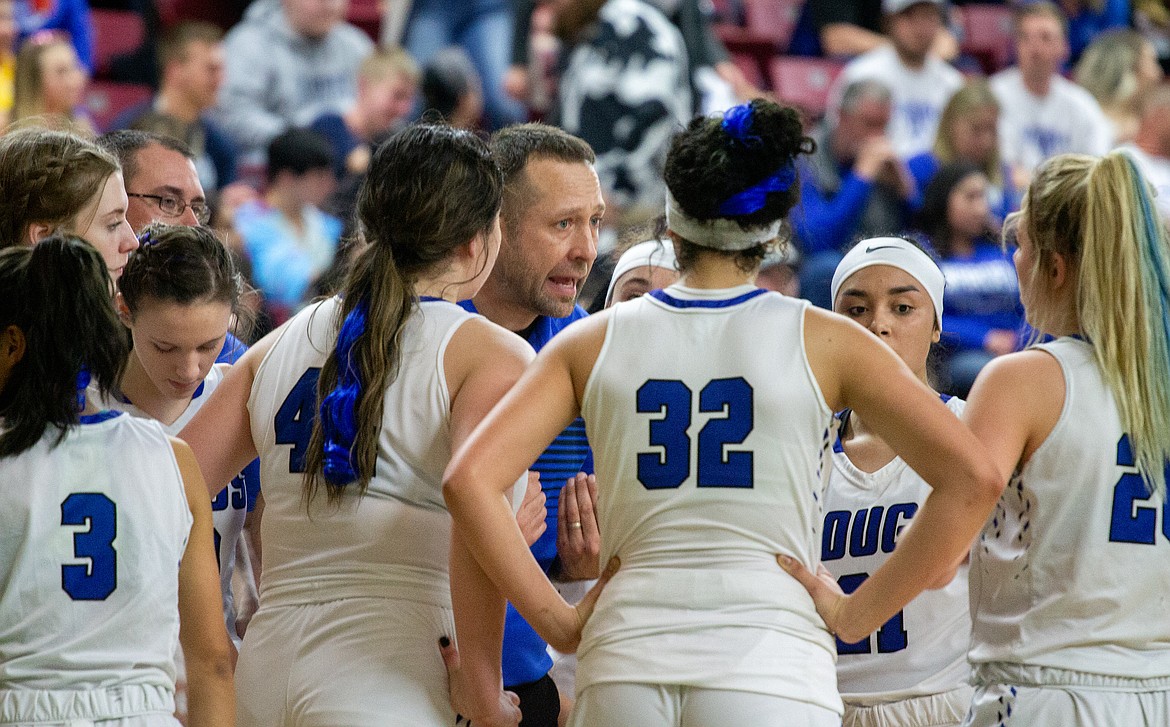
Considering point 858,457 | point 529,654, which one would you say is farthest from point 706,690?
point 858,457

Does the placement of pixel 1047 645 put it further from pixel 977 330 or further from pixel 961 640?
pixel 977 330

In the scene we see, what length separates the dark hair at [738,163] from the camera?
8.89ft

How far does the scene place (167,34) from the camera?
936 centimetres

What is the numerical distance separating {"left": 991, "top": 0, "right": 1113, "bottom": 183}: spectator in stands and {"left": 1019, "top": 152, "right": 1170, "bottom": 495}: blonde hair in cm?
741

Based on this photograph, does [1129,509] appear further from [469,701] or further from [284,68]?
[284,68]

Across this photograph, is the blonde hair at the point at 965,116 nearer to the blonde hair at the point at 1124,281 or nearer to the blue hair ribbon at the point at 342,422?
the blonde hair at the point at 1124,281

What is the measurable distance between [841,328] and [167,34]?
7.76 m

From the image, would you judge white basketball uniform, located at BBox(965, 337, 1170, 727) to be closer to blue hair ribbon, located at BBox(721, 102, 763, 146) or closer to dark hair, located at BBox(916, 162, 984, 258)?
blue hair ribbon, located at BBox(721, 102, 763, 146)

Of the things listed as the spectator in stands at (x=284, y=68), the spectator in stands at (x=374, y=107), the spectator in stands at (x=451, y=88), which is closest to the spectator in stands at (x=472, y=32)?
the spectator in stands at (x=284, y=68)

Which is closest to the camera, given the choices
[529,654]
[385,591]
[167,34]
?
[385,591]

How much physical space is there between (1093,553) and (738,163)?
107cm

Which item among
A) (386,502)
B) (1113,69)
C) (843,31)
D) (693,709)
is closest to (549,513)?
(386,502)

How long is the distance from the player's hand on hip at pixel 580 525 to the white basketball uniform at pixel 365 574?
63 centimetres

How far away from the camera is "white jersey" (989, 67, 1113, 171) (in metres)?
10.1
